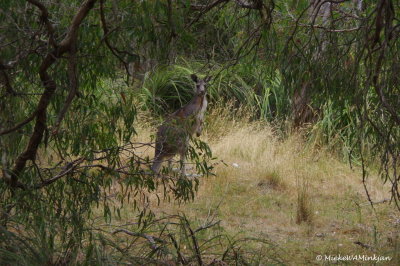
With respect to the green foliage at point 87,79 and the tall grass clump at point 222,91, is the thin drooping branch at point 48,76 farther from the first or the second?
the tall grass clump at point 222,91

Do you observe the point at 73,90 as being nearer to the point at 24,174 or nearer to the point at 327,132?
the point at 24,174

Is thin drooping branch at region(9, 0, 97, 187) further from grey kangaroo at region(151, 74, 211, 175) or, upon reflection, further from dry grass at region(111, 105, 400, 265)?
dry grass at region(111, 105, 400, 265)

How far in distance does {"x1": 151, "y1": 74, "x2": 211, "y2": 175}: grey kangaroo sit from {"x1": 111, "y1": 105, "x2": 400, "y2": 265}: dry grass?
67cm

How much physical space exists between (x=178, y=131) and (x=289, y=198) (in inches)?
157

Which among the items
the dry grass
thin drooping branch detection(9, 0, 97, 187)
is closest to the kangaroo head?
the dry grass

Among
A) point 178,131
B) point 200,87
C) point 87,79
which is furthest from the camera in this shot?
point 200,87

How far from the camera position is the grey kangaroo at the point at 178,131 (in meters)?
6.31

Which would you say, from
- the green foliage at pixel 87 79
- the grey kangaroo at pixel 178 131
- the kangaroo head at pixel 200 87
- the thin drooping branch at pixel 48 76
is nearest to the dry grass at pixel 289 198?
the grey kangaroo at pixel 178 131

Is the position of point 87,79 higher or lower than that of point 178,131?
higher

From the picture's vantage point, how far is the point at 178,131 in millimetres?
6434

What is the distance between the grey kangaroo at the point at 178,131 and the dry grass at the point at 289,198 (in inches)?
26.3

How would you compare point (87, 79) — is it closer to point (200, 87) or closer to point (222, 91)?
point (200, 87)

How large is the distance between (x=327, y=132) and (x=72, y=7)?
8300mm

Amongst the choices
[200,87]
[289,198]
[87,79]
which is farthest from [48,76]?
[289,198]
